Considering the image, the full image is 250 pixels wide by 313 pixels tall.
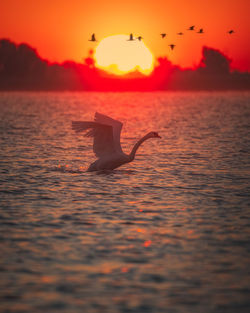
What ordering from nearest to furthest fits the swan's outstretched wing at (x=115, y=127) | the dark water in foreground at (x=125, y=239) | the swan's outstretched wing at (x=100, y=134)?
the dark water in foreground at (x=125, y=239)
the swan's outstretched wing at (x=100, y=134)
the swan's outstretched wing at (x=115, y=127)

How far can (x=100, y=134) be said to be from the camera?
64.3ft

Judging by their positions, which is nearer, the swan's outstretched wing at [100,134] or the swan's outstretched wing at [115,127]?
the swan's outstretched wing at [100,134]

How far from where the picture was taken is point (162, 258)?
1098 cm

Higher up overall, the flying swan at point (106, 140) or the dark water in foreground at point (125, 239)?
the flying swan at point (106, 140)

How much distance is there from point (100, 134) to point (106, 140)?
0.29 metres

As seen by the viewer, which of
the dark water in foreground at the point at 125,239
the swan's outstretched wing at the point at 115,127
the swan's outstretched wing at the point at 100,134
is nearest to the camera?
the dark water in foreground at the point at 125,239

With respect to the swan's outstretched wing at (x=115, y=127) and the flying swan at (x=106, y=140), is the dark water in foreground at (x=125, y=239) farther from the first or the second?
the swan's outstretched wing at (x=115, y=127)

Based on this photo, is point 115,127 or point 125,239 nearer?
point 125,239

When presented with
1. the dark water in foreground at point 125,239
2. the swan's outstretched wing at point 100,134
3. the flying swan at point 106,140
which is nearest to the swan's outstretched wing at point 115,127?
the flying swan at point 106,140

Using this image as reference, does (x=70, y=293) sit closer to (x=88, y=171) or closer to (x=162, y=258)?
(x=162, y=258)

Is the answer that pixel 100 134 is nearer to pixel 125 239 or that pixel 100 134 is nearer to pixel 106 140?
pixel 106 140

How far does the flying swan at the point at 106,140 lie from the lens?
1912cm

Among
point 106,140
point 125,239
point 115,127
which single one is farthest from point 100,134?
point 125,239

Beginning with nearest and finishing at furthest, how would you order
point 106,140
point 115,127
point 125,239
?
point 125,239
point 115,127
point 106,140
